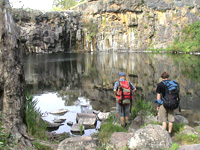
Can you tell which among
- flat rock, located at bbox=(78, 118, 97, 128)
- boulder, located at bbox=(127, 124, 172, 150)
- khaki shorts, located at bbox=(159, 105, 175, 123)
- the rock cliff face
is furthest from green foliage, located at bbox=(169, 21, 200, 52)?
boulder, located at bbox=(127, 124, 172, 150)

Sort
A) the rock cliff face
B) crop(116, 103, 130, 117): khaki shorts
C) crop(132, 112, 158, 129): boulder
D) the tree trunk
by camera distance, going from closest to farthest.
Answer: the tree trunk < crop(116, 103, 130, 117): khaki shorts < crop(132, 112, 158, 129): boulder < the rock cliff face

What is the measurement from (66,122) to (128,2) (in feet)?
211

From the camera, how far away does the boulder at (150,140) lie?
5027 mm

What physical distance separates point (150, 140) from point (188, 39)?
196 ft

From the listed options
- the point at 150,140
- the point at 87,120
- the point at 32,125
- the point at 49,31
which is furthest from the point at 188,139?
the point at 49,31

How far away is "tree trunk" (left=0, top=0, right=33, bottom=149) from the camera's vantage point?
5934 mm

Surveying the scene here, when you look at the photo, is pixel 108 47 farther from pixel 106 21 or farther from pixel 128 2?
pixel 128 2

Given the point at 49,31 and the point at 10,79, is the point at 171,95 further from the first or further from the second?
the point at 49,31

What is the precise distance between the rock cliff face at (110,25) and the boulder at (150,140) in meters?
59.3

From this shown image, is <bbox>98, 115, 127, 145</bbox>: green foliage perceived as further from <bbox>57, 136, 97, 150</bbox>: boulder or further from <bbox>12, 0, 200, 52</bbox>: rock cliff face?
<bbox>12, 0, 200, 52</bbox>: rock cliff face

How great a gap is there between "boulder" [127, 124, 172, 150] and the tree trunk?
8.49 feet

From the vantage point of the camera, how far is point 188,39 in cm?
5966

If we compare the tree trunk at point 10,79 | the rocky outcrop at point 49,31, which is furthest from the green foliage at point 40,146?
the rocky outcrop at point 49,31

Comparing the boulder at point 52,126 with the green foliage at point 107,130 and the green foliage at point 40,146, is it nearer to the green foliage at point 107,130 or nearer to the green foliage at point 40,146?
the green foliage at point 107,130
